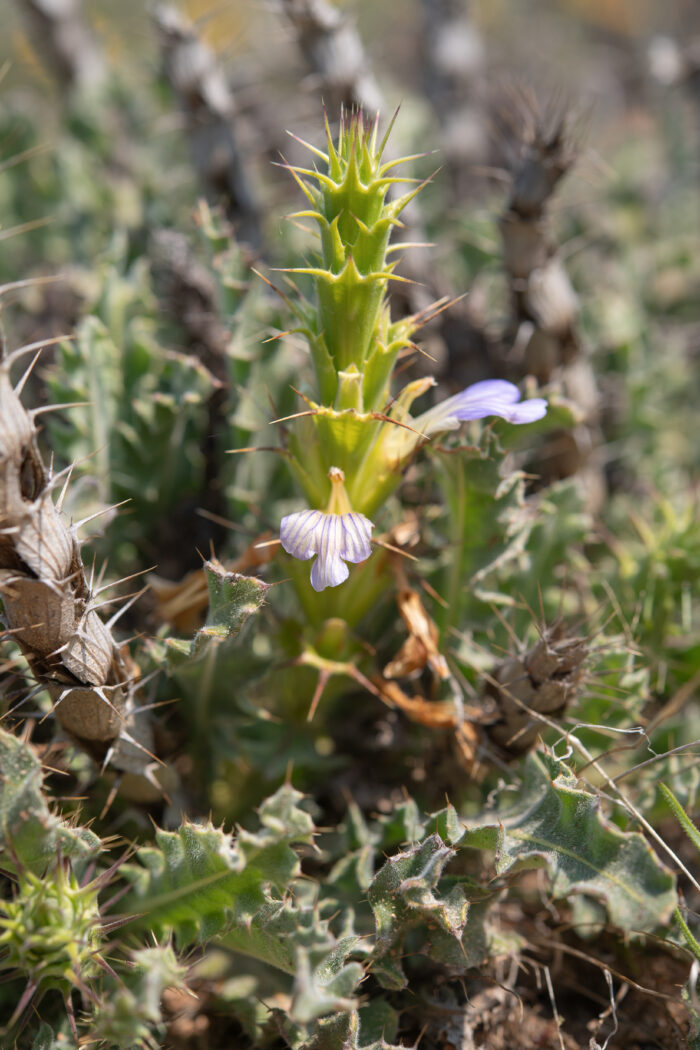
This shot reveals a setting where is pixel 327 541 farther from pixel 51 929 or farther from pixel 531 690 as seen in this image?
pixel 51 929

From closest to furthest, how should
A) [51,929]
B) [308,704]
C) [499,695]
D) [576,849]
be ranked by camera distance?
[51,929] → [576,849] → [499,695] → [308,704]

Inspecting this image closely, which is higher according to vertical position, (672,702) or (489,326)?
(489,326)

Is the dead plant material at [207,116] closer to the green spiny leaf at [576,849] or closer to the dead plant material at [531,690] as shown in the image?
the dead plant material at [531,690]

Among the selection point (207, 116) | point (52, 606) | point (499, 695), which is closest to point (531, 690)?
point (499, 695)

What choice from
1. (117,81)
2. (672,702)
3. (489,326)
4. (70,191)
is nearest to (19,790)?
(672,702)

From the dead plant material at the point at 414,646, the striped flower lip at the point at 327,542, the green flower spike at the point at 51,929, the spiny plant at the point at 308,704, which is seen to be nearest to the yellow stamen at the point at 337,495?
the spiny plant at the point at 308,704

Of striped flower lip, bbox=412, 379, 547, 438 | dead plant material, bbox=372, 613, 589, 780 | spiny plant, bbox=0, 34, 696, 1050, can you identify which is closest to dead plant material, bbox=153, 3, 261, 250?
spiny plant, bbox=0, 34, 696, 1050

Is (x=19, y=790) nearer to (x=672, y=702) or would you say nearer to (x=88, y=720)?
(x=88, y=720)
